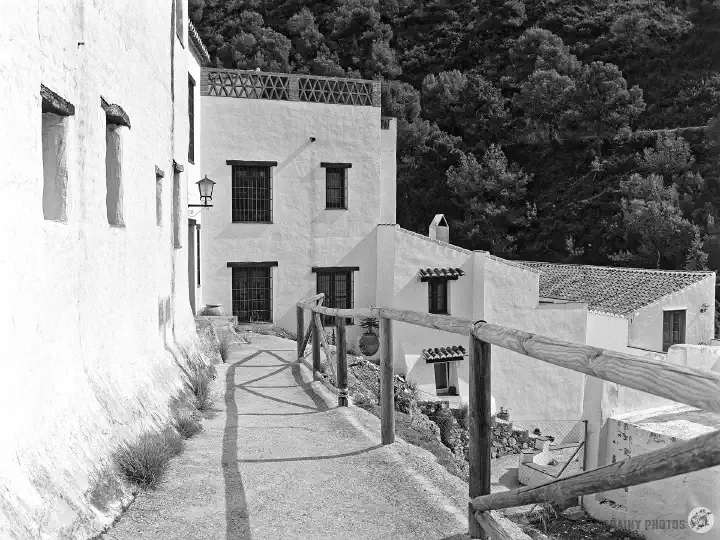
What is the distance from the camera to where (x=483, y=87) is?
4544cm

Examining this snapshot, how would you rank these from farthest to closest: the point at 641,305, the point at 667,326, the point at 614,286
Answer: the point at 614,286, the point at 667,326, the point at 641,305

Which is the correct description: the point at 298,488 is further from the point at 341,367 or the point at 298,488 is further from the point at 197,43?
the point at 197,43

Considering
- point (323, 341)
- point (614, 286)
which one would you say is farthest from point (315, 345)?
point (614, 286)

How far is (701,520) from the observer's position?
8477 mm

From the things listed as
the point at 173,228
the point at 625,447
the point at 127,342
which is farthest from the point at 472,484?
the point at 625,447

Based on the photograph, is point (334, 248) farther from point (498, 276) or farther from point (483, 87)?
point (483, 87)

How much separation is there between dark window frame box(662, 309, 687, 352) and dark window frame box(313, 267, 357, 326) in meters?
10.7

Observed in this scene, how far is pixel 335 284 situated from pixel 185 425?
13.9 m

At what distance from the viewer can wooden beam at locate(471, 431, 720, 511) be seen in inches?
81.6

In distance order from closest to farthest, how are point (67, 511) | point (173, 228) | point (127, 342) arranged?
point (67, 511), point (127, 342), point (173, 228)

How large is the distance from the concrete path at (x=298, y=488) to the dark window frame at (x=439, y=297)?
13.4m

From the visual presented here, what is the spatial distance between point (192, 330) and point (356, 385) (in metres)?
2.73

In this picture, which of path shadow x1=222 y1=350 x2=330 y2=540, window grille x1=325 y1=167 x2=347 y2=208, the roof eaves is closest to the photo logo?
path shadow x1=222 y1=350 x2=330 y2=540

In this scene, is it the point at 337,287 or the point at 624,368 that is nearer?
the point at 624,368
